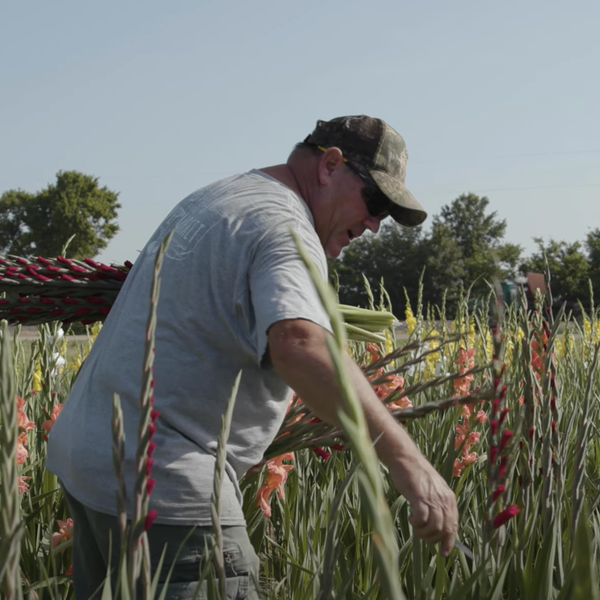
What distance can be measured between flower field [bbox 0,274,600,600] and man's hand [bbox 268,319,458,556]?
7 centimetres

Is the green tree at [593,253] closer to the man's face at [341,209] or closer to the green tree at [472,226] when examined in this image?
the green tree at [472,226]

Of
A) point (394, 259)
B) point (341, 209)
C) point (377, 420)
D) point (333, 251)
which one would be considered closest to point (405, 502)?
point (333, 251)

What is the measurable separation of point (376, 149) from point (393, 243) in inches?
2444

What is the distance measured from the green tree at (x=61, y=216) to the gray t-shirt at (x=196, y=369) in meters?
47.8

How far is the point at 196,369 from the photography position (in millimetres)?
1845

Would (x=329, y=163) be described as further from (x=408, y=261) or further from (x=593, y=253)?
(x=408, y=261)

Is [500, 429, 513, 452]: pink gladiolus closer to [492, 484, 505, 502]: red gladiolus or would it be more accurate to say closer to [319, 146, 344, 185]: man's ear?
[492, 484, 505, 502]: red gladiolus

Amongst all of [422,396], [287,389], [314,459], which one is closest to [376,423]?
[287,389]

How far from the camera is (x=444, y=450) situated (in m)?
2.94

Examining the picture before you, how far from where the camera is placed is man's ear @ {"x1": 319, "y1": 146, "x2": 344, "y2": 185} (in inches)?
86.1

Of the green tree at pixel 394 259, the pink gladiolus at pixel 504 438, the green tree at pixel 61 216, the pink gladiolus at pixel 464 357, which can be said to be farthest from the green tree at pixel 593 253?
the pink gladiolus at pixel 504 438

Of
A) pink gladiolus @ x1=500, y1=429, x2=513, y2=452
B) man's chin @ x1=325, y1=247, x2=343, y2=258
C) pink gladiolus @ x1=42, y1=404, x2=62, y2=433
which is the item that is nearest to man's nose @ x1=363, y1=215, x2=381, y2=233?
man's chin @ x1=325, y1=247, x2=343, y2=258

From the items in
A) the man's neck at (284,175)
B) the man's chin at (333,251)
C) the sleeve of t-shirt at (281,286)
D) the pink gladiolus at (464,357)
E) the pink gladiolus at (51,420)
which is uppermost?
the man's neck at (284,175)

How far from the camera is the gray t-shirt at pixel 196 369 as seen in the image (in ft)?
5.89
